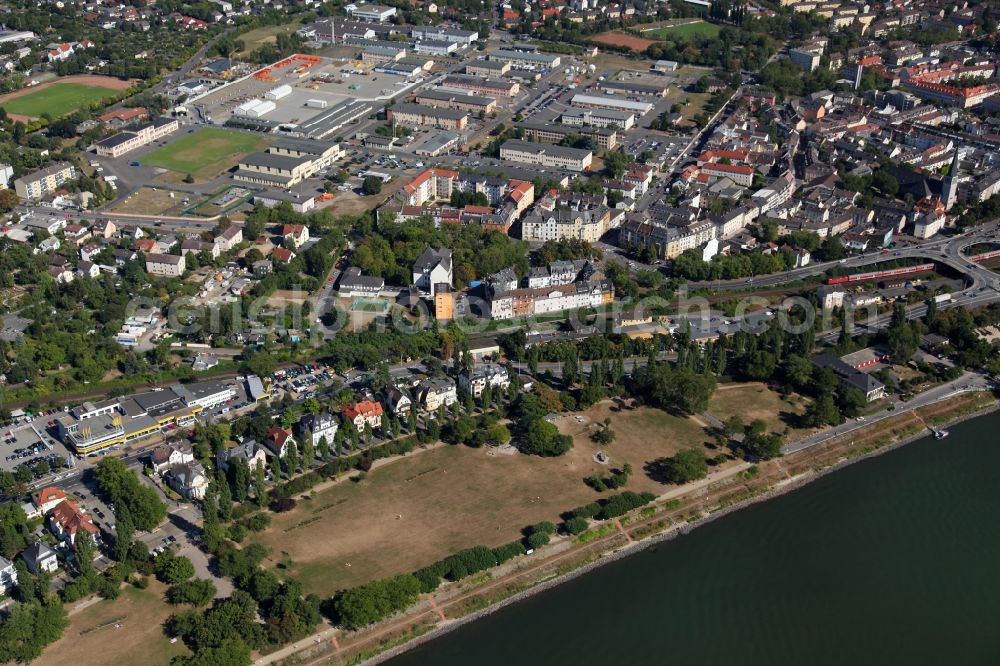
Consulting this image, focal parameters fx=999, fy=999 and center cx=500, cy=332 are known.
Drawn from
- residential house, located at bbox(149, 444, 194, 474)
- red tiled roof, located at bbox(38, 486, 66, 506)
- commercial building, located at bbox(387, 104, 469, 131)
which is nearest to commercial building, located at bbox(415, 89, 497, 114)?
commercial building, located at bbox(387, 104, 469, 131)

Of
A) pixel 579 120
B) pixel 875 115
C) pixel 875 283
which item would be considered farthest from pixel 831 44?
pixel 875 283

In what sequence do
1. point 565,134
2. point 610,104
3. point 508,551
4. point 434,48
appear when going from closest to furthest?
point 508,551 → point 565,134 → point 610,104 → point 434,48

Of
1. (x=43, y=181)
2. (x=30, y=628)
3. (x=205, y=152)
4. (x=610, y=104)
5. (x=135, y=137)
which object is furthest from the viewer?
(x=610, y=104)

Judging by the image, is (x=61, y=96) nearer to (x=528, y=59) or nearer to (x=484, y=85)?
(x=484, y=85)

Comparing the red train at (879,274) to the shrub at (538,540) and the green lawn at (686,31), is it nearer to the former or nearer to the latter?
the shrub at (538,540)

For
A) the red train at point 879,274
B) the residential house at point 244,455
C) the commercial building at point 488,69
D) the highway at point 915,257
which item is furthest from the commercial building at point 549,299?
the commercial building at point 488,69

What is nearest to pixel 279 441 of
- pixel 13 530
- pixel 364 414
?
pixel 364 414
